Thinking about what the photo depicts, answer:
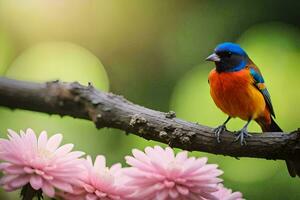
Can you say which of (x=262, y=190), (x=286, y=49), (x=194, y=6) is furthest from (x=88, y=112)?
(x=194, y=6)

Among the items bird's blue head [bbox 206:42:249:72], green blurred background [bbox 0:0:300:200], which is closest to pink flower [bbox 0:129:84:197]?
green blurred background [bbox 0:0:300:200]

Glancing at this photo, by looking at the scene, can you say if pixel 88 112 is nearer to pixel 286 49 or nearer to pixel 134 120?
pixel 134 120

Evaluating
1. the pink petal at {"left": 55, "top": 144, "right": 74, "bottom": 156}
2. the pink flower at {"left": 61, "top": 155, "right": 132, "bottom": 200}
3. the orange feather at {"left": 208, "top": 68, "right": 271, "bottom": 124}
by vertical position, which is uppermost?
the orange feather at {"left": 208, "top": 68, "right": 271, "bottom": 124}

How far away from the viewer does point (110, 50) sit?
3.29ft

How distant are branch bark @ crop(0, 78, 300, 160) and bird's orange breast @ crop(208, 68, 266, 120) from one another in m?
0.15

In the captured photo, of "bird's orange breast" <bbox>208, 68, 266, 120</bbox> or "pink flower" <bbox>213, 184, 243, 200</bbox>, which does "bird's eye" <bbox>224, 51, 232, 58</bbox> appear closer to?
"bird's orange breast" <bbox>208, 68, 266, 120</bbox>

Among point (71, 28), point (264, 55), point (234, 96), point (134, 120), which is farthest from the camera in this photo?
point (71, 28)

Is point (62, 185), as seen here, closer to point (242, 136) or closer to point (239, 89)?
point (242, 136)

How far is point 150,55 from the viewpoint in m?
1.03

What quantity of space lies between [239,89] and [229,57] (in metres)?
0.04

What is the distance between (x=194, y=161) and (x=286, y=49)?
1.76ft

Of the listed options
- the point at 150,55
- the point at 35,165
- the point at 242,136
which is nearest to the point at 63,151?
the point at 35,165

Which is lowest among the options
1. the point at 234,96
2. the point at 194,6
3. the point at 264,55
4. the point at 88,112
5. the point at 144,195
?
the point at 144,195

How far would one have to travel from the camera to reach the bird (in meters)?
0.57
